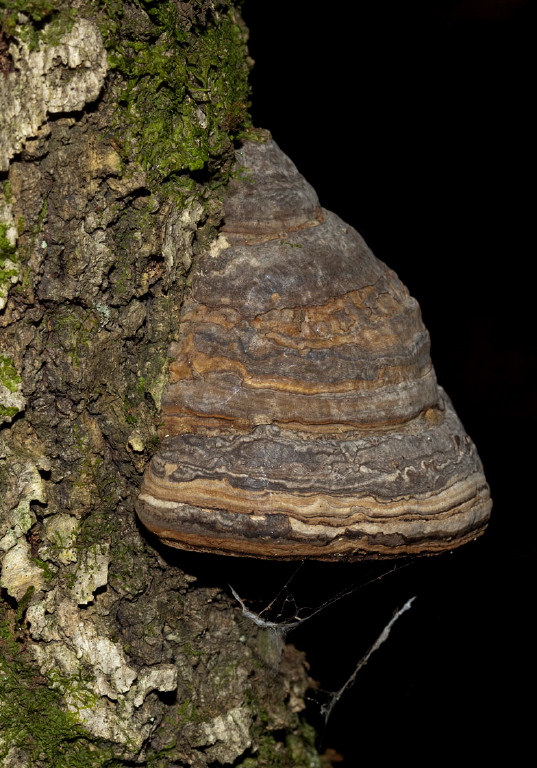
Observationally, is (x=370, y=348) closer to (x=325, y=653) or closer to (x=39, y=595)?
(x=39, y=595)

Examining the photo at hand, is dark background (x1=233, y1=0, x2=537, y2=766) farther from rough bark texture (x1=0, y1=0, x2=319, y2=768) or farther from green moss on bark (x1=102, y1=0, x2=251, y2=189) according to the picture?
green moss on bark (x1=102, y1=0, x2=251, y2=189)

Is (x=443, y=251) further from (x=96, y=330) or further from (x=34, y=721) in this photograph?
(x=34, y=721)

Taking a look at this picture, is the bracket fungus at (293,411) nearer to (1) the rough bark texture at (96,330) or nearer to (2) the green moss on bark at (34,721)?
(1) the rough bark texture at (96,330)

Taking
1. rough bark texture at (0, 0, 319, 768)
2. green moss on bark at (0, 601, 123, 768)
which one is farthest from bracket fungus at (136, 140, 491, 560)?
green moss on bark at (0, 601, 123, 768)

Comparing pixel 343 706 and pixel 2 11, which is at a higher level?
pixel 2 11

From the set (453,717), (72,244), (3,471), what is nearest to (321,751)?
(453,717)

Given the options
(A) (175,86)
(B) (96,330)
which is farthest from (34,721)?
(A) (175,86)
